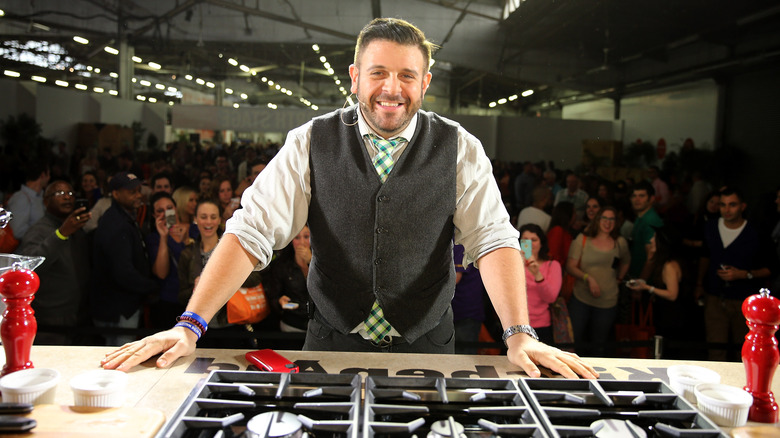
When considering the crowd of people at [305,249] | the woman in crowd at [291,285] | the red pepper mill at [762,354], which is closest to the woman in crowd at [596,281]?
the crowd of people at [305,249]

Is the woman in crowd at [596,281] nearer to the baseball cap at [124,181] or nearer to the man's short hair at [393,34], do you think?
the man's short hair at [393,34]

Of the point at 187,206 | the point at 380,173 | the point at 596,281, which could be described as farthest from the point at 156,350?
the point at 596,281

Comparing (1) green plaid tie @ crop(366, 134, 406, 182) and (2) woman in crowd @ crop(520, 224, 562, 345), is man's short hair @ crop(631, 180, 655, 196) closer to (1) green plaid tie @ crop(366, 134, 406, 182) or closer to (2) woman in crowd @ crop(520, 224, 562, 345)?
(2) woman in crowd @ crop(520, 224, 562, 345)

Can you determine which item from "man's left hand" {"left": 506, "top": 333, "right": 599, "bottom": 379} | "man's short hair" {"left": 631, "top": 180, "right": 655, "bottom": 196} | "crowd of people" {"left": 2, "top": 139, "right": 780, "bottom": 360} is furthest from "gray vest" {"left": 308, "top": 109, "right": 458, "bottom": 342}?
"man's short hair" {"left": 631, "top": 180, "right": 655, "bottom": 196}

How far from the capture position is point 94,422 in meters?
0.94

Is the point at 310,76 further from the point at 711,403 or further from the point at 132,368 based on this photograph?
the point at 711,403

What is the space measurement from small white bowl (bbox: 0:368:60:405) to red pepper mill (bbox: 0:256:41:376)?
0.40 feet

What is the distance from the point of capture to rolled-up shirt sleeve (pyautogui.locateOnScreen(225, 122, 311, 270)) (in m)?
1.45

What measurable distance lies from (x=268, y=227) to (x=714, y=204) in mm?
3915

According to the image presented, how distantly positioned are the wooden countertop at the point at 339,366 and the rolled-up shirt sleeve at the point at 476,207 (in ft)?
0.95

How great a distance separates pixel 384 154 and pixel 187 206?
103 inches

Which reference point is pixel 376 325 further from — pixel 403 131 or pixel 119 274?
pixel 119 274

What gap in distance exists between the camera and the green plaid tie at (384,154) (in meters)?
1.62

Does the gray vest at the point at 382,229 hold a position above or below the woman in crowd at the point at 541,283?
above
